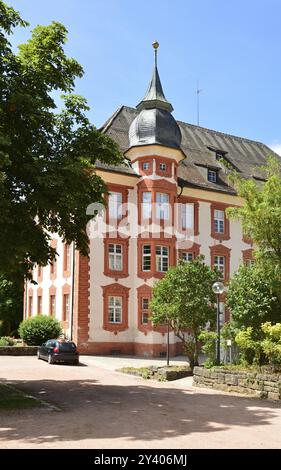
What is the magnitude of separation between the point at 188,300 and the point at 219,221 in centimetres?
1714

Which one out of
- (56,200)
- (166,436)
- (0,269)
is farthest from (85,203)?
(166,436)

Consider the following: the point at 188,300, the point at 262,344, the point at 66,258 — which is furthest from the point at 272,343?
the point at 66,258

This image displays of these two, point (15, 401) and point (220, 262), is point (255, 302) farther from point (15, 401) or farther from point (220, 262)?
point (220, 262)

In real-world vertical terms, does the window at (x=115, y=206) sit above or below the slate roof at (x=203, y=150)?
below

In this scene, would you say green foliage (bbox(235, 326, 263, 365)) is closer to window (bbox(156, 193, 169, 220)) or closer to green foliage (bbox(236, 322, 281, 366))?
green foliage (bbox(236, 322, 281, 366))

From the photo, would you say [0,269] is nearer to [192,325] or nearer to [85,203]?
[85,203]

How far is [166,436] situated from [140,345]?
24.1m

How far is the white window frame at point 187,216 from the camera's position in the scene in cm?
3738

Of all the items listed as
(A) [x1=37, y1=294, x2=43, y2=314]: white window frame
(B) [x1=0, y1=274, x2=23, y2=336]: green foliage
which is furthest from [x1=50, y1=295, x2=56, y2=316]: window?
(B) [x1=0, y1=274, x2=23, y2=336]: green foliage

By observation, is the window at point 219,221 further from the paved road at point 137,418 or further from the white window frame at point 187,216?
the paved road at point 137,418

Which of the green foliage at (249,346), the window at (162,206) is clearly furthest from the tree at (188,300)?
the window at (162,206)

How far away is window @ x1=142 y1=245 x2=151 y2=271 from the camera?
3472 cm

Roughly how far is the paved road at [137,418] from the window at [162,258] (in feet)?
47.5

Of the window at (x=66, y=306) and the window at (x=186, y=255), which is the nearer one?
the window at (x=66, y=306)
